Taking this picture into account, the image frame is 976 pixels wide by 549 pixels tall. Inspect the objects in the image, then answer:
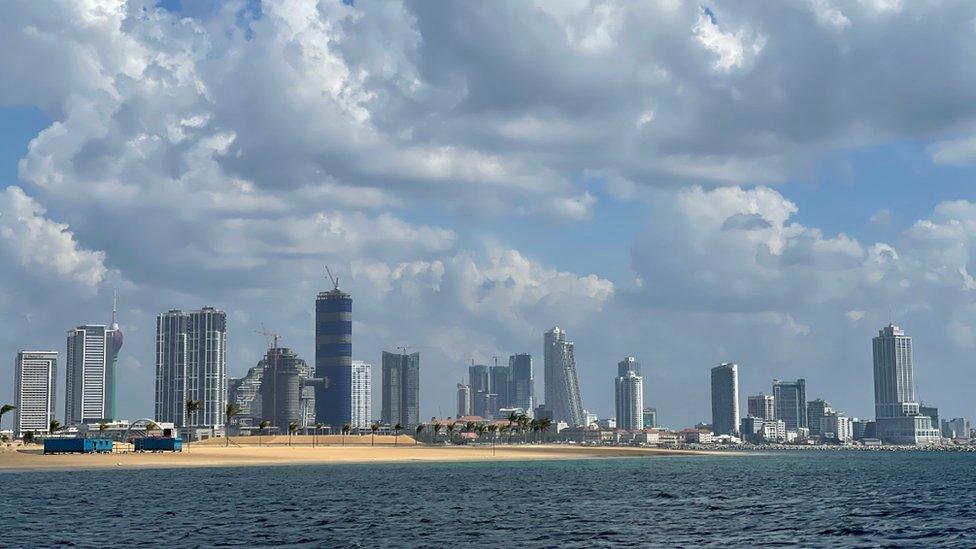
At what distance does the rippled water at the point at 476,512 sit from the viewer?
237 ft

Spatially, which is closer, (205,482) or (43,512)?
(43,512)

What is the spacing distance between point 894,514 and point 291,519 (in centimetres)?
4836

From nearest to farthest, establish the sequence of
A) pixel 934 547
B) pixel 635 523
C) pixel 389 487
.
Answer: pixel 934 547 → pixel 635 523 → pixel 389 487

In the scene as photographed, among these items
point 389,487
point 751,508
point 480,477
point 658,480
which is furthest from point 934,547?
point 480,477

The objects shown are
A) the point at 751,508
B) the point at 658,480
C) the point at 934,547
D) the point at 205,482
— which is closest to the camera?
the point at 934,547

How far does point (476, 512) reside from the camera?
93.8 metres

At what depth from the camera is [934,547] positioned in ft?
225

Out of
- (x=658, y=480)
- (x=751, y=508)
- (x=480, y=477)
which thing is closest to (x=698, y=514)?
(x=751, y=508)

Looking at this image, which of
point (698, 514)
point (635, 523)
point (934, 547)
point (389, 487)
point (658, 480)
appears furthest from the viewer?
point (658, 480)

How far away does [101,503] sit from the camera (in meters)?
102

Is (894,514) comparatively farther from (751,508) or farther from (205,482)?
(205,482)

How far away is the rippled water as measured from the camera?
72312 mm

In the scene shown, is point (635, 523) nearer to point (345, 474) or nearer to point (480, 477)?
point (480, 477)

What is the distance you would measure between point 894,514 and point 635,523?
80.0ft
